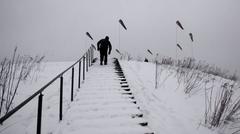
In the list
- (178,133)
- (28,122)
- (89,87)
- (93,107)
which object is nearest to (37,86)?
(89,87)

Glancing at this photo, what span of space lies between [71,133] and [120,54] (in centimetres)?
1338

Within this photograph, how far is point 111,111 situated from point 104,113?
20 cm

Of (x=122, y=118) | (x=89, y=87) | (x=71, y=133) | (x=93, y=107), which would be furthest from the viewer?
(x=89, y=87)

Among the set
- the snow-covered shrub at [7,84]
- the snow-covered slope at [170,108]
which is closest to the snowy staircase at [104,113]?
the snow-covered slope at [170,108]

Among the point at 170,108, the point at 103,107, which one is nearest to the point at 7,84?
the point at 103,107

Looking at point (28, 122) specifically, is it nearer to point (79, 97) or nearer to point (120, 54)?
point (79, 97)

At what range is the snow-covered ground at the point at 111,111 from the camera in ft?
13.9

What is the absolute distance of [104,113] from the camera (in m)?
4.70

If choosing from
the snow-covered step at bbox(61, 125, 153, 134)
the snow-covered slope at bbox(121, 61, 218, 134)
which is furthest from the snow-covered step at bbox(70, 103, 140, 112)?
the snow-covered step at bbox(61, 125, 153, 134)

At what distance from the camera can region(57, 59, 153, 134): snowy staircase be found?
13.3 feet

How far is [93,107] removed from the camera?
5031mm

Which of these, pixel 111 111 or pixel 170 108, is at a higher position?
pixel 111 111

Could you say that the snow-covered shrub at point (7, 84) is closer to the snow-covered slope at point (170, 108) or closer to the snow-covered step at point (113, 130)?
the snow-covered step at point (113, 130)

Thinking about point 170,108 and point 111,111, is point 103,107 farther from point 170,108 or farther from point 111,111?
point 170,108
